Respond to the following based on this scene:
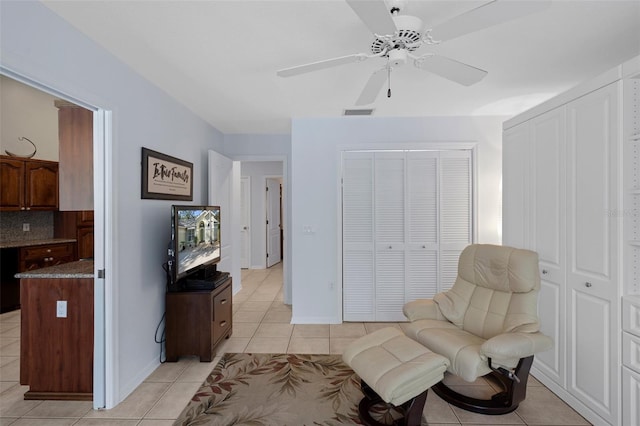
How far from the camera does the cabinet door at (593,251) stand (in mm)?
1798

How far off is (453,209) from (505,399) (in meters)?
2.07

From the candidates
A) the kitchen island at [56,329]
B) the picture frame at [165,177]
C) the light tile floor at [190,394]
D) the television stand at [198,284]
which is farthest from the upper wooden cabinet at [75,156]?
the light tile floor at [190,394]

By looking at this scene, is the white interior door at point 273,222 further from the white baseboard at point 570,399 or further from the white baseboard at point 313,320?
the white baseboard at point 570,399

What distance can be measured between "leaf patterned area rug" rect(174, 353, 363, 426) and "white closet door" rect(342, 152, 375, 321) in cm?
94

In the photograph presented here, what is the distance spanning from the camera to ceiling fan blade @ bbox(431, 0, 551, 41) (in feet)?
3.86

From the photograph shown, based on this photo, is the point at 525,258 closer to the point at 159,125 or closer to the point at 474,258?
the point at 474,258

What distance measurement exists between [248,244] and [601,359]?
19.8 feet

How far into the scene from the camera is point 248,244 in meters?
6.86

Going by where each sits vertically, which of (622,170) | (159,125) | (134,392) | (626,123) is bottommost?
(134,392)

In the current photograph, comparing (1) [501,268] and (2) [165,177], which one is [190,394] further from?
(1) [501,268]

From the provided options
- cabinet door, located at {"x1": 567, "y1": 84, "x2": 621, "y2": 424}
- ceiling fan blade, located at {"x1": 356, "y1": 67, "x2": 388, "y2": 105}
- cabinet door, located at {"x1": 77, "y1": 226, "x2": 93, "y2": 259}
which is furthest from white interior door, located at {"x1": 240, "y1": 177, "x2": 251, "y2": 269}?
cabinet door, located at {"x1": 567, "y1": 84, "x2": 621, "y2": 424}

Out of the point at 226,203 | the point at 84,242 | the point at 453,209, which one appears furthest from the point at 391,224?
the point at 84,242

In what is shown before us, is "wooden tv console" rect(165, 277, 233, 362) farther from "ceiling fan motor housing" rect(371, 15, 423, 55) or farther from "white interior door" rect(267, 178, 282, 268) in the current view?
"white interior door" rect(267, 178, 282, 268)

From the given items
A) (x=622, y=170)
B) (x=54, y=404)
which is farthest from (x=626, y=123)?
(x=54, y=404)
